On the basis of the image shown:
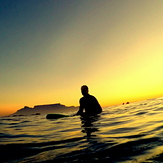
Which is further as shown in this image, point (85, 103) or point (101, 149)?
point (85, 103)

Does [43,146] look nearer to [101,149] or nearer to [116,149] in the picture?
[101,149]

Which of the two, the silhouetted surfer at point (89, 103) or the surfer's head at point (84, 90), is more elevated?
the surfer's head at point (84, 90)

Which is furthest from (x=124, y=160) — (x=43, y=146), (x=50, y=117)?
(x=50, y=117)

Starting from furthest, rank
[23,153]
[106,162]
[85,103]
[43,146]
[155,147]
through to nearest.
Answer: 1. [85,103]
2. [43,146]
3. [23,153]
4. [155,147]
5. [106,162]

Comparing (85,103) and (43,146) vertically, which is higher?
(85,103)

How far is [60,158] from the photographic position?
2703mm

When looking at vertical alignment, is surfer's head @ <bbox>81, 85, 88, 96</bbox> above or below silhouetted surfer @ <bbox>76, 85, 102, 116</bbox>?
above

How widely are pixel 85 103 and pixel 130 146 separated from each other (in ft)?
25.6

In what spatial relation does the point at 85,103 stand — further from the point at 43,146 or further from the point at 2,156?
the point at 2,156

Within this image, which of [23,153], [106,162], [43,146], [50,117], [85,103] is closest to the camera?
[106,162]

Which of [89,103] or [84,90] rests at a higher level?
[84,90]

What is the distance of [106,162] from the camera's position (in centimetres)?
240

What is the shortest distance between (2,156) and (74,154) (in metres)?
1.36

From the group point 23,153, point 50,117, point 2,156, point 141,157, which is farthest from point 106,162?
point 50,117
